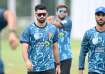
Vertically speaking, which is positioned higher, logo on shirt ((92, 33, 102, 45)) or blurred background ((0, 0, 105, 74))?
logo on shirt ((92, 33, 102, 45))

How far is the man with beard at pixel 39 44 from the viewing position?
10.4m

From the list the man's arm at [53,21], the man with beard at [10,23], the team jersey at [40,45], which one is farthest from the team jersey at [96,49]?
the man with beard at [10,23]

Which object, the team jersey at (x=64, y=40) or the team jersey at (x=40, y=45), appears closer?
the team jersey at (x=40, y=45)

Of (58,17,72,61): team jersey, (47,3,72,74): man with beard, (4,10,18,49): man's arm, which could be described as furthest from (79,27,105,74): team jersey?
(4,10,18,49): man's arm

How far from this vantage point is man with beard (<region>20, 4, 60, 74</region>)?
411 inches

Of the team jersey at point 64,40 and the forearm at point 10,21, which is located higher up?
the forearm at point 10,21

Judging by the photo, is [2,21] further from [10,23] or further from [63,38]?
[63,38]

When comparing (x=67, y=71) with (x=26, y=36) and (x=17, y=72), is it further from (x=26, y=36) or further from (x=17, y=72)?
(x=17, y=72)

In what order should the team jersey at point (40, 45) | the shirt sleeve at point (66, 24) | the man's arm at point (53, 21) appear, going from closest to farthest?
1. the team jersey at point (40, 45)
2. the man's arm at point (53, 21)
3. the shirt sleeve at point (66, 24)

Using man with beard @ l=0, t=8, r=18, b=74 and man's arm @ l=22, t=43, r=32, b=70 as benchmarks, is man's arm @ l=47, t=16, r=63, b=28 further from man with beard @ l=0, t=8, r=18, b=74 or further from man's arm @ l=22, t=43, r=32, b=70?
man with beard @ l=0, t=8, r=18, b=74

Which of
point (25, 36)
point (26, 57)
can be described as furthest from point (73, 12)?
point (26, 57)

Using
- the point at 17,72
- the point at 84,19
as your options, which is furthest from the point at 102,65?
the point at 84,19

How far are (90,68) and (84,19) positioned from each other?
103 ft

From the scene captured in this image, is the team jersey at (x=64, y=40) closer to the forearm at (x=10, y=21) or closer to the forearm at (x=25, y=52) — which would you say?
the forearm at (x=25, y=52)
